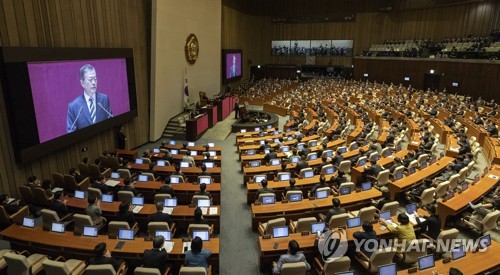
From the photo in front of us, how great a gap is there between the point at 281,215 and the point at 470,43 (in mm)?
28236

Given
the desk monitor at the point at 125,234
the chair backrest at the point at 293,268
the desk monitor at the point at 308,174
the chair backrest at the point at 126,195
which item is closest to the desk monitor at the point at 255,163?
the desk monitor at the point at 308,174

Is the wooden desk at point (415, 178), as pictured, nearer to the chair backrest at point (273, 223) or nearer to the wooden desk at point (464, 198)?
the wooden desk at point (464, 198)

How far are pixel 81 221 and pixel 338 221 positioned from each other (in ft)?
18.3

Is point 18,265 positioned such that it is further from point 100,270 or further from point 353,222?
point 353,222

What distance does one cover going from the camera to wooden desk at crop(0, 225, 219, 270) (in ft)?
19.8

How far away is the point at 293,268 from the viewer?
17.4 ft

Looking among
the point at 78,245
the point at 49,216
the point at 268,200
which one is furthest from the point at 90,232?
the point at 268,200

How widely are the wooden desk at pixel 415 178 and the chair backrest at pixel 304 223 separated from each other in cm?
381

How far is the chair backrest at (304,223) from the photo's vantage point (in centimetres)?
680

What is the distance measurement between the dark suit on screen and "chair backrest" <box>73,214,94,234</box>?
4.75 metres

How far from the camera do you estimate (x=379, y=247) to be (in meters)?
6.30

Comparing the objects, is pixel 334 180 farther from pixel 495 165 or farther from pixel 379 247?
pixel 495 165

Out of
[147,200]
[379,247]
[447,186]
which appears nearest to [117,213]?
[147,200]

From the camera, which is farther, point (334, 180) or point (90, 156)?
point (90, 156)
